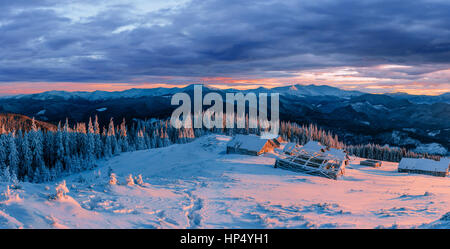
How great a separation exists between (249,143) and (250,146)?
4.31 ft

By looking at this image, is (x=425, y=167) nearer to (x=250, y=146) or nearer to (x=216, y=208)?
(x=250, y=146)

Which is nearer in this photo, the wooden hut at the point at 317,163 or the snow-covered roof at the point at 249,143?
the wooden hut at the point at 317,163

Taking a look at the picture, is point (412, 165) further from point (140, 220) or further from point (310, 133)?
point (310, 133)

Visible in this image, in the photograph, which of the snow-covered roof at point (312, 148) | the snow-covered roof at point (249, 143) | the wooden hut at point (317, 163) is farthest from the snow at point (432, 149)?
the wooden hut at point (317, 163)

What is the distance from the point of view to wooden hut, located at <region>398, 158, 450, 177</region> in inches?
1735

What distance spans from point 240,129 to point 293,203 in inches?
4322

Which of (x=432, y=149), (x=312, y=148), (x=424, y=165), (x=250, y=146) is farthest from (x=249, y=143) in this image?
(x=432, y=149)

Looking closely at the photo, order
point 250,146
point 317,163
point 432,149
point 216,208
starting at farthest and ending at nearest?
point 432,149, point 250,146, point 317,163, point 216,208

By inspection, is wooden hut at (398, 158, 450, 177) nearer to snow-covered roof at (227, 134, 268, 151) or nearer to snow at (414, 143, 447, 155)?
snow-covered roof at (227, 134, 268, 151)

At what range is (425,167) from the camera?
45.7 metres

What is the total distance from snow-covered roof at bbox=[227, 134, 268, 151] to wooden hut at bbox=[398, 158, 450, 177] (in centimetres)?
2512

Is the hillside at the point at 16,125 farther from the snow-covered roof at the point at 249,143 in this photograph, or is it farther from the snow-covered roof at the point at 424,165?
the snow-covered roof at the point at 424,165

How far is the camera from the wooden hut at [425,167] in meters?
44.1
